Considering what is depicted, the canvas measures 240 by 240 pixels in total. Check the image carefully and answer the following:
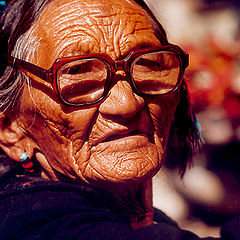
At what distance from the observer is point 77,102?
4.07ft

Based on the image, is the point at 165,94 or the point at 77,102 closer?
the point at 77,102

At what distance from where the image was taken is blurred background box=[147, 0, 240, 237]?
233cm

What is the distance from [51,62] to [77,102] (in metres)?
0.19

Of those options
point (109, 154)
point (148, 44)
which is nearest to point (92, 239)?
point (109, 154)

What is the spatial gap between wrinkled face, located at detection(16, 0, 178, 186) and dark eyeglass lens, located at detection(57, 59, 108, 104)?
0.04 m

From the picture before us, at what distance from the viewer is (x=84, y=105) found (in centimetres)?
123

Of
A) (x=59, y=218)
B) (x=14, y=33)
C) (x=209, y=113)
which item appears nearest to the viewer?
(x=59, y=218)

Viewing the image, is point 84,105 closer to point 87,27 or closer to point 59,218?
point 87,27

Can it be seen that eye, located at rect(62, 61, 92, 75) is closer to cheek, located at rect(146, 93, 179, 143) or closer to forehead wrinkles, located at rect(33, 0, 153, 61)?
forehead wrinkles, located at rect(33, 0, 153, 61)

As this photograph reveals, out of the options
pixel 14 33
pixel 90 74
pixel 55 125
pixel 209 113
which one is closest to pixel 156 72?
pixel 90 74

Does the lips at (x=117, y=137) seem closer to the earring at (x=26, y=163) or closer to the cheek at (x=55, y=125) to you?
the cheek at (x=55, y=125)

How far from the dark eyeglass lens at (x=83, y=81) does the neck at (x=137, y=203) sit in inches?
19.1

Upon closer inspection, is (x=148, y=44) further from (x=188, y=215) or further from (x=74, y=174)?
(x=188, y=215)

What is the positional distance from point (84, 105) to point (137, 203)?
635 mm
